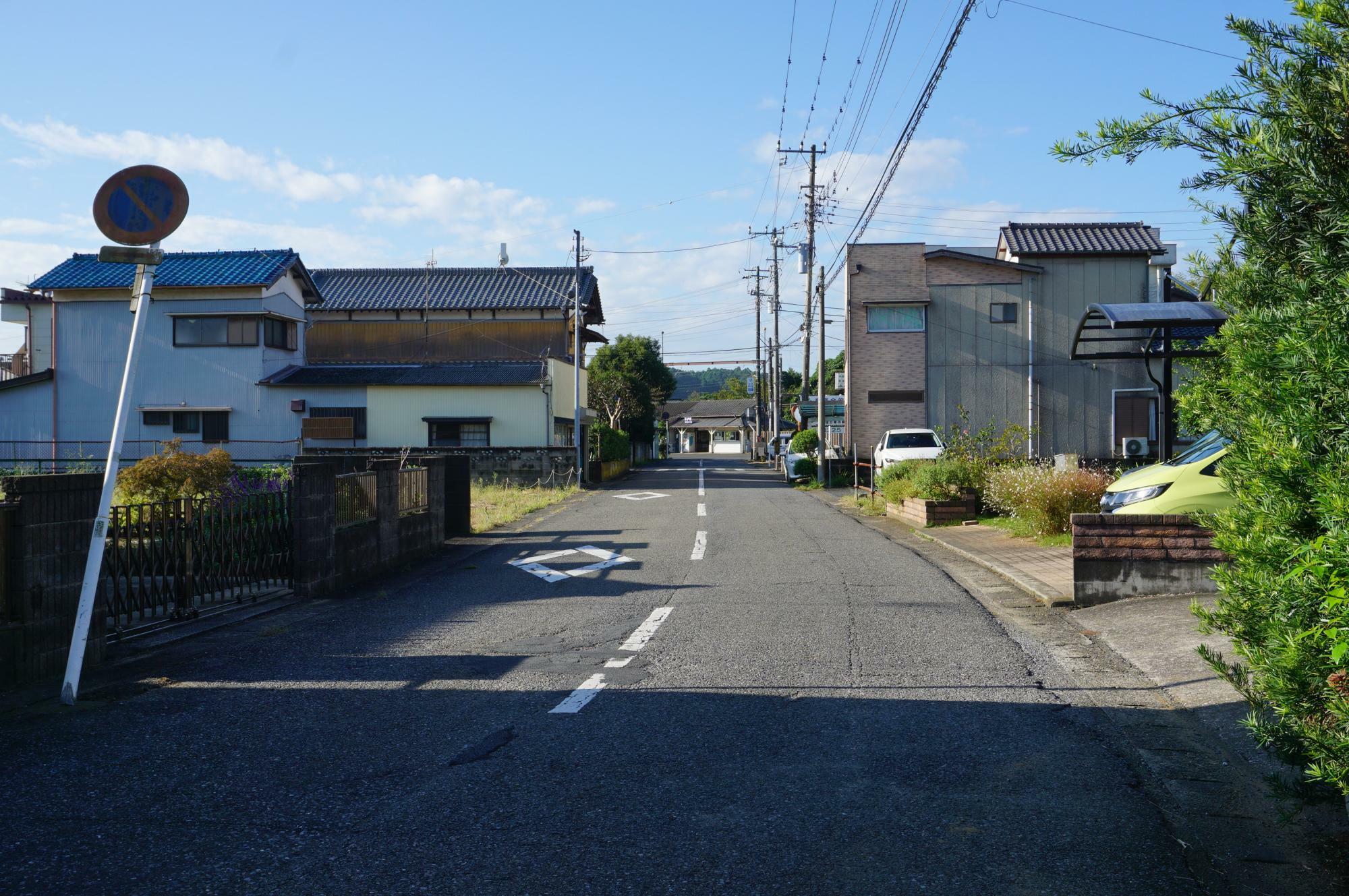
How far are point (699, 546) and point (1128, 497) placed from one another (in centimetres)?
613

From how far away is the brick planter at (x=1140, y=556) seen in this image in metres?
8.84

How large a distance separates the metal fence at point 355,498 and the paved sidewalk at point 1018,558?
7676mm

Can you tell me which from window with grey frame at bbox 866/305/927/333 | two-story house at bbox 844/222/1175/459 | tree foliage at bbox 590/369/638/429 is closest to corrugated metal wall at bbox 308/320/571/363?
window with grey frame at bbox 866/305/927/333

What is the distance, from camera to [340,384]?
3472 cm

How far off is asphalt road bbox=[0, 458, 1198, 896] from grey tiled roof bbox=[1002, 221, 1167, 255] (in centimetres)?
2659

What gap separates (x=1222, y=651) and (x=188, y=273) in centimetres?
3605

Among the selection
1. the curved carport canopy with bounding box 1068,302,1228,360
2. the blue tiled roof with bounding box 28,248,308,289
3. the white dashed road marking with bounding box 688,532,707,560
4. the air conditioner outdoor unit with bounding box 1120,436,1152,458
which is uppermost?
the blue tiled roof with bounding box 28,248,308,289

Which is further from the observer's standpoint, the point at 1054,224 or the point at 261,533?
the point at 1054,224

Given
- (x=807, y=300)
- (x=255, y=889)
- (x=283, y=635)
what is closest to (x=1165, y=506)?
(x=283, y=635)

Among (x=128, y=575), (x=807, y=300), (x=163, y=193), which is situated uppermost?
(x=807, y=300)

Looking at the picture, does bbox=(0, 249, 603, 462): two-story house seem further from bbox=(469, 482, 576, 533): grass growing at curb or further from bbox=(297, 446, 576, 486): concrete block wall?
bbox=(469, 482, 576, 533): grass growing at curb

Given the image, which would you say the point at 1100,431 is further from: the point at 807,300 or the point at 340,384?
the point at 340,384

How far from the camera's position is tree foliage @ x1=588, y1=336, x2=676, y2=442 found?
6078 centimetres

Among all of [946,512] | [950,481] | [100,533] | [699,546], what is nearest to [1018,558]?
[699,546]
